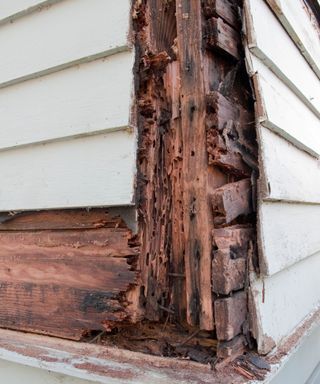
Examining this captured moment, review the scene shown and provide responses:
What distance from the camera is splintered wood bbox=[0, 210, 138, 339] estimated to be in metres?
0.97

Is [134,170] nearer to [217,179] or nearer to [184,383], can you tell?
[217,179]

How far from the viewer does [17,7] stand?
1239 millimetres

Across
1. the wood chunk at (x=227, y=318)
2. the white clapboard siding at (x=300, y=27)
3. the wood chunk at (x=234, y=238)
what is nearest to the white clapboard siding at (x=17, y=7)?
the white clapboard siding at (x=300, y=27)

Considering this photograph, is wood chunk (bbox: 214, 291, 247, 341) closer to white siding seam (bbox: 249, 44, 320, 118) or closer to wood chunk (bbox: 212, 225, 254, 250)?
wood chunk (bbox: 212, 225, 254, 250)

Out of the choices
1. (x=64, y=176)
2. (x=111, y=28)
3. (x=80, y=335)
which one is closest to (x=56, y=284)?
(x=80, y=335)

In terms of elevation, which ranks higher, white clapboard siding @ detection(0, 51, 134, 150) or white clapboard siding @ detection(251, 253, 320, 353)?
white clapboard siding @ detection(0, 51, 134, 150)

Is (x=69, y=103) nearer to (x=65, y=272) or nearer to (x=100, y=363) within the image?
(x=65, y=272)

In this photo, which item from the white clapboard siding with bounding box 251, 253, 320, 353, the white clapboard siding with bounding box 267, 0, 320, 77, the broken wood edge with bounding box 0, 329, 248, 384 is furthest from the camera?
the white clapboard siding with bounding box 267, 0, 320, 77

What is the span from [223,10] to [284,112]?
0.39m

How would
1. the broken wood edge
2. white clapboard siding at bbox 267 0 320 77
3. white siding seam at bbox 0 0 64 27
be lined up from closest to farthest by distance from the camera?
the broken wood edge
white siding seam at bbox 0 0 64 27
white clapboard siding at bbox 267 0 320 77

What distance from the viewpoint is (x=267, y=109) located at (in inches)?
40.2

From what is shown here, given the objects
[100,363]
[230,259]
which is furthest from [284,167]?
[100,363]

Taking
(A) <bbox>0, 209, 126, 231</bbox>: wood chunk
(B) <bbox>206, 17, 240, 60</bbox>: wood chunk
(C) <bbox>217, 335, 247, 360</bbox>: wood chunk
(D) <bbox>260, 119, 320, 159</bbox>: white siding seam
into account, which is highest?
(B) <bbox>206, 17, 240, 60</bbox>: wood chunk

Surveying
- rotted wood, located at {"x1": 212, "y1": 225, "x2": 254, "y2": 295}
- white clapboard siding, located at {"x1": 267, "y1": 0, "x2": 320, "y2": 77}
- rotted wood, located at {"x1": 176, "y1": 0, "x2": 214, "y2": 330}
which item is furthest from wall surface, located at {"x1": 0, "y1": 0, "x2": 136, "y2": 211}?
white clapboard siding, located at {"x1": 267, "y1": 0, "x2": 320, "y2": 77}
